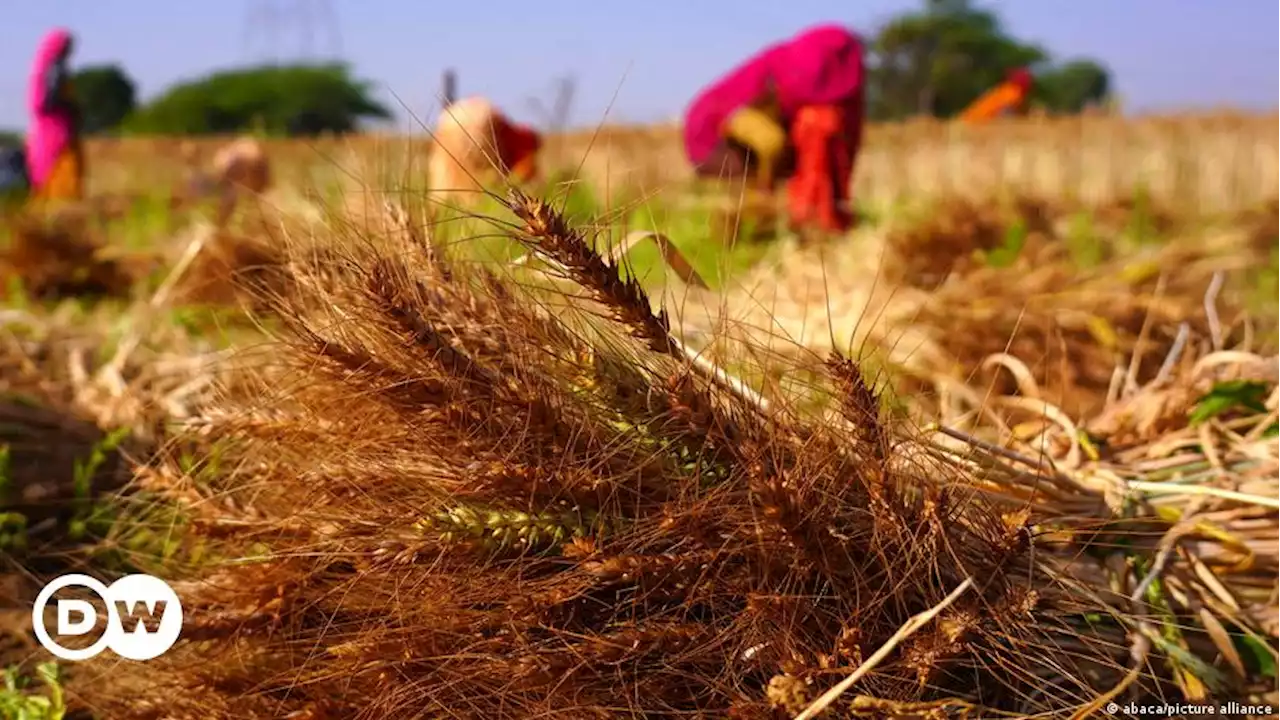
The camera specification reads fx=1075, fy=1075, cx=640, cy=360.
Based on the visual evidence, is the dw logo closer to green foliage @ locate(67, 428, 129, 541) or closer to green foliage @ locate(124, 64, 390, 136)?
green foliage @ locate(67, 428, 129, 541)

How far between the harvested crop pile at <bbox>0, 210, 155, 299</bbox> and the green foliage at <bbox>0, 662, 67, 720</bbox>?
3.28 m

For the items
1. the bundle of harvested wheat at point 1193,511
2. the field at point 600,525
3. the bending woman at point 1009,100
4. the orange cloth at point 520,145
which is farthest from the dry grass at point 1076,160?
the bending woman at point 1009,100

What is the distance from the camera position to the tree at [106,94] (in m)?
42.5

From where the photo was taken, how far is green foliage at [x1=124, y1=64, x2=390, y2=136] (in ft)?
115

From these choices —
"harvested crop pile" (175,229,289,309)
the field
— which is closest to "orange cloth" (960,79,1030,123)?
"harvested crop pile" (175,229,289,309)

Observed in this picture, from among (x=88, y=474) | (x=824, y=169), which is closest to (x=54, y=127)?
(x=824, y=169)

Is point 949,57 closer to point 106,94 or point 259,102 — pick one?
point 259,102

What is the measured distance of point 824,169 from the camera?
5.52 metres

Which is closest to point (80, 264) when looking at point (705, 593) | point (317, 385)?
point (317, 385)

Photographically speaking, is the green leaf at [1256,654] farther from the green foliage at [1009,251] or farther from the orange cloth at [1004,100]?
the orange cloth at [1004,100]

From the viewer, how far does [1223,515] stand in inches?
59.5

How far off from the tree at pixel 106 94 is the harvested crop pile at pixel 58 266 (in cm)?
4230

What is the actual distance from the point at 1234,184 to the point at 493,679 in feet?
32.6

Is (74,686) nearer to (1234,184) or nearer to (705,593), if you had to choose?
(705,593)
